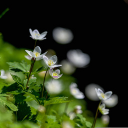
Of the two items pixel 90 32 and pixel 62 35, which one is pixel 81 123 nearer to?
pixel 62 35

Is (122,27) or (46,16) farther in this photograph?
(46,16)

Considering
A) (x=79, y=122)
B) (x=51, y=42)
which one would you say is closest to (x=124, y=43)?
(x=51, y=42)

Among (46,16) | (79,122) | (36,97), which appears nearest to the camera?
(36,97)

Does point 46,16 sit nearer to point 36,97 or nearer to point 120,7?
point 120,7

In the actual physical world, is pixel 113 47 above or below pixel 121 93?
above

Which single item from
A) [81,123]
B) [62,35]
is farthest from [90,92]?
[81,123]

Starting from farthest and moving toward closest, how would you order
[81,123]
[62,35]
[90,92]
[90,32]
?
[90,32] < [62,35] < [90,92] < [81,123]

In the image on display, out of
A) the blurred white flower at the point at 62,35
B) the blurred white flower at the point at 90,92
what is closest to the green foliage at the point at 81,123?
the blurred white flower at the point at 90,92
